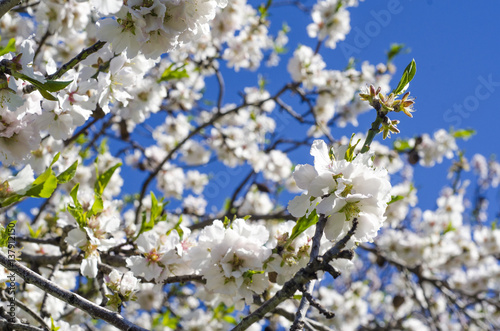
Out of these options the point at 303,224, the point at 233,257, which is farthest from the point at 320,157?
the point at 233,257

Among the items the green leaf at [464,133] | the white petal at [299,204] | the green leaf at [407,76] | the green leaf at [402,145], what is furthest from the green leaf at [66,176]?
the green leaf at [464,133]

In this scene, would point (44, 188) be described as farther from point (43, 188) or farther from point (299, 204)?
point (299, 204)

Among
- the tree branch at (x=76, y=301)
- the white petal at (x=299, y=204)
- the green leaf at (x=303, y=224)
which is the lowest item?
the tree branch at (x=76, y=301)

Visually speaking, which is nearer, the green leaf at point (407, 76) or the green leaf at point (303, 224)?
the green leaf at point (407, 76)

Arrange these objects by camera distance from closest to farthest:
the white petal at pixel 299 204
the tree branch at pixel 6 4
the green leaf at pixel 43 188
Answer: the tree branch at pixel 6 4, the white petal at pixel 299 204, the green leaf at pixel 43 188

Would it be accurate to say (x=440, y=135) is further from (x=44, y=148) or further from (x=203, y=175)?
(x=44, y=148)

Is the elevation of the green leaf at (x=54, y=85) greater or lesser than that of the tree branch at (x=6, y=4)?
lesser

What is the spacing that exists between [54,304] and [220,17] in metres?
3.55

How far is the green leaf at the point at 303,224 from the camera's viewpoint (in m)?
1.59

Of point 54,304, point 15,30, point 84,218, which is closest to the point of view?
point 84,218

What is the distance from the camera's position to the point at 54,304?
2736 mm

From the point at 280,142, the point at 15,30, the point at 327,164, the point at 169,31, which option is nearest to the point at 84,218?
the point at 169,31

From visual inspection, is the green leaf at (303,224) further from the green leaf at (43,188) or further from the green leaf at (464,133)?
the green leaf at (464,133)

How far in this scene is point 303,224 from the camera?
1629 mm
